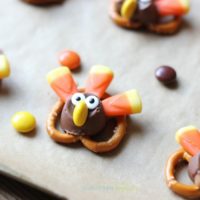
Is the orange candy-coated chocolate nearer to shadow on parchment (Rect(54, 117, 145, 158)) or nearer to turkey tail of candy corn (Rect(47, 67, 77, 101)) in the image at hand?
turkey tail of candy corn (Rect(47, 67, 77, 101))

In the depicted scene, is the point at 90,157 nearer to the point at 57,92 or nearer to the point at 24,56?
the point at 57,92

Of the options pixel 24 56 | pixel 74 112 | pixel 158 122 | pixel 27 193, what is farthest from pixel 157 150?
pixel 24 56

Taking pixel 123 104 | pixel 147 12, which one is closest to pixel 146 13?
pixel 147 12

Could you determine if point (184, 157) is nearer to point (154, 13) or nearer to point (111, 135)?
point (111, 135)

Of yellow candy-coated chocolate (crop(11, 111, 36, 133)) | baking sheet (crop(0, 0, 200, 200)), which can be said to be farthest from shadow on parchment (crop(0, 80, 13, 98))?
yellow candy-coated chocolate (crop(11, 111, 36, 133))

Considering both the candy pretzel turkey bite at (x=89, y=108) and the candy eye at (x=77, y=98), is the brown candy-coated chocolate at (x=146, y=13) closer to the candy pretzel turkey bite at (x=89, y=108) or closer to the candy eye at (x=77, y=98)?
the candy pretzel turkey bite at (x=89, y=108)

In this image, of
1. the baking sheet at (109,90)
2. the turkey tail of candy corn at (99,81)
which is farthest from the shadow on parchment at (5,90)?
the turkey tail of candy corn at (99,81)
